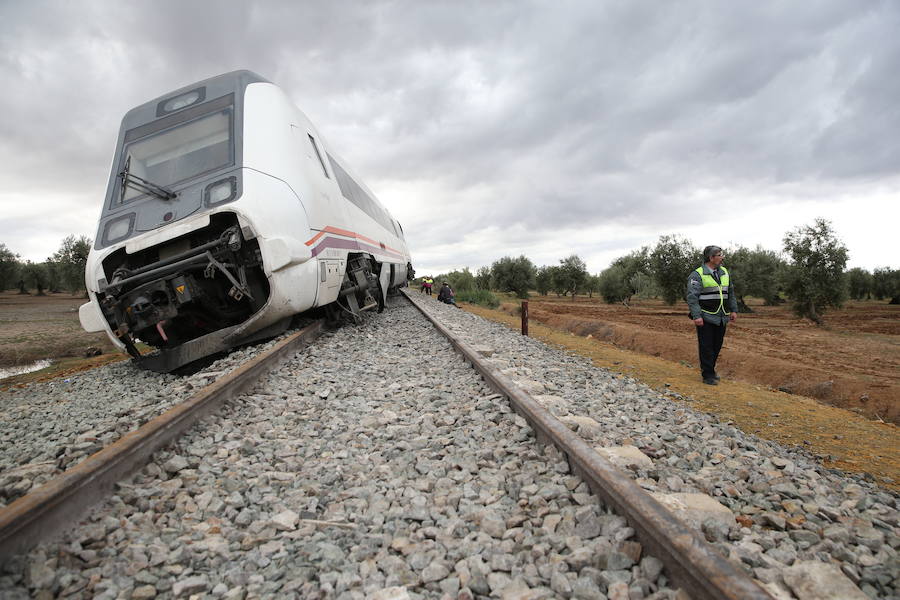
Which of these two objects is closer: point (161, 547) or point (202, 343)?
point (161, 547)

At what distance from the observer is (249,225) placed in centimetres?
529

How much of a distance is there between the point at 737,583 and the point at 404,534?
1253 millimetres

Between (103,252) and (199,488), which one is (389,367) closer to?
(199,488)

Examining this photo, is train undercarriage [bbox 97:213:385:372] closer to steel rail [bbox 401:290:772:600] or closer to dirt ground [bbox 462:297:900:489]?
steel rail [bbox 401:290:772:600]

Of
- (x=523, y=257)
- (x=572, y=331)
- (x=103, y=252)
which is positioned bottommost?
(x=572, y=331)

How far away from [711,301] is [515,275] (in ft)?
156

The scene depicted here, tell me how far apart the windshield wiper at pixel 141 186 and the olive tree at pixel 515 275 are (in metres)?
48.2

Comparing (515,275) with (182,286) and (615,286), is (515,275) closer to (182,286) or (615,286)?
(615,286)

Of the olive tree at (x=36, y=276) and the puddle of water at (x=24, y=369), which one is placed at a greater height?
the olive tree at (x=36, y=276)

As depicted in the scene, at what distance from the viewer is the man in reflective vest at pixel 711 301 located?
18.9 ft

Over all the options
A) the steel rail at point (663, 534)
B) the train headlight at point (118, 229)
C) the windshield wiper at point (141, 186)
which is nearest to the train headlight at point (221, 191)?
the windshield wiper at point (141, 186)

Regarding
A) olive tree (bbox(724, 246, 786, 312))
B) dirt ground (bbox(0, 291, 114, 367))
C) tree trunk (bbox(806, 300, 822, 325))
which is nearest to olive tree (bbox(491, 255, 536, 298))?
olive tree (bbox(724, 246, 786, 312))

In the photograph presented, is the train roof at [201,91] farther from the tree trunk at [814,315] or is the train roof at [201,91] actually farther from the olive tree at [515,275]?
the olive tree at [515,275]

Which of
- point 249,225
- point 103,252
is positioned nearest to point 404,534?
point 249,225
